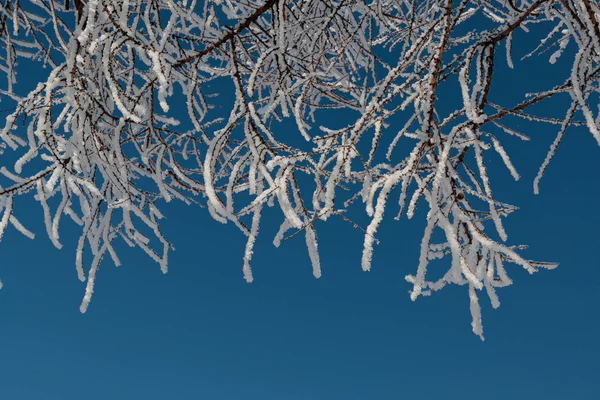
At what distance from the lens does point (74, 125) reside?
223cm

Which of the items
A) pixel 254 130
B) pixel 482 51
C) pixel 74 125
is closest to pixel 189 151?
pixel 74 125

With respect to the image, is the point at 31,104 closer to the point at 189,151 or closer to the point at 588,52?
the point at 189,151

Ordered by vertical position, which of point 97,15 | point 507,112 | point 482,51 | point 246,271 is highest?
point 97,15

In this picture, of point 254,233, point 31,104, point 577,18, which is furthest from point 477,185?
point 31,104

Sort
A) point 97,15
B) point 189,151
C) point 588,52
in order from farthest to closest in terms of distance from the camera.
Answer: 1. point 189,151
2. point 97,15
3. point 588,52

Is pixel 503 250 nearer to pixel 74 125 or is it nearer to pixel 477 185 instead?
pixel 477 185

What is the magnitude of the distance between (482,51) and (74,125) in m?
1.58

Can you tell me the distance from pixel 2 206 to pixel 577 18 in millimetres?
2444

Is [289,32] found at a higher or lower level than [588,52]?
higher

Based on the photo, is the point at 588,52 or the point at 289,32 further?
the point at 289,32

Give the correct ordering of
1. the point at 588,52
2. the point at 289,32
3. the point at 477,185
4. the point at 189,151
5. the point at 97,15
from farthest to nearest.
A: the point at 189,151
the point at 289,32
the point at 97,15
the point at 477,185
the point at 588,52

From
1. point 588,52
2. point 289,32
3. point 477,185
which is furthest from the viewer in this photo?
point 289,32

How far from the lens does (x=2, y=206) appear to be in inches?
101

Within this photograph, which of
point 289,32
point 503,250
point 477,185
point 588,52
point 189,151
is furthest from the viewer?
point 189,151
